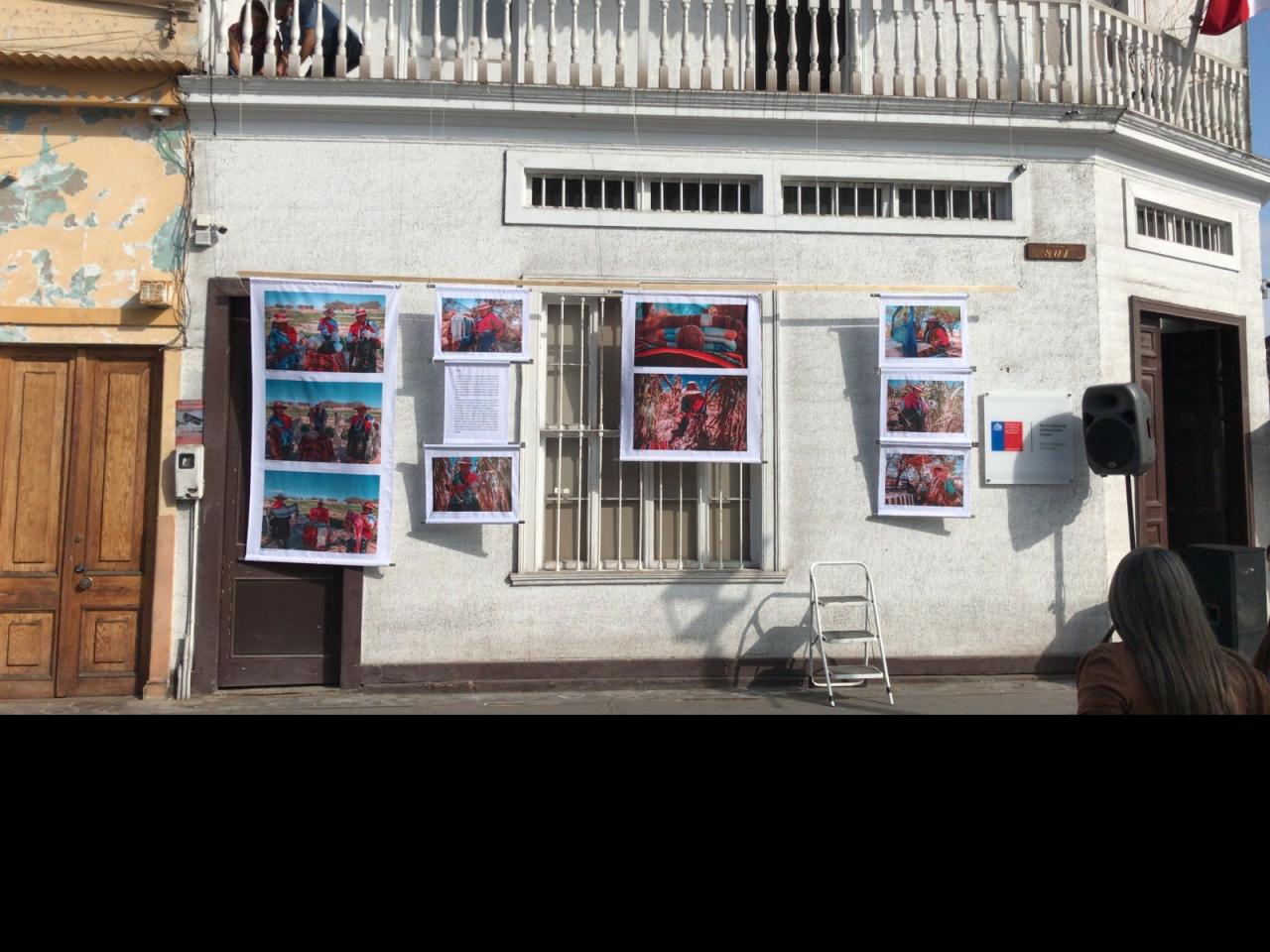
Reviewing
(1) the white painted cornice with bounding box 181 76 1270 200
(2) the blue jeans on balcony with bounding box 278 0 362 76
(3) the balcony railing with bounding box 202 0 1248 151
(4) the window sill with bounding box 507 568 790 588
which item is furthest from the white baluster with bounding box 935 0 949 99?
(2) the blue jeans on balcony with bounding box 278 0 362 76

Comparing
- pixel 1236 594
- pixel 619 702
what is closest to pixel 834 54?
pixel 1236 594

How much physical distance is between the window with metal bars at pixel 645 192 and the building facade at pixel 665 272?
26 millimetres

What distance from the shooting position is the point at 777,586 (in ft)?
24.8

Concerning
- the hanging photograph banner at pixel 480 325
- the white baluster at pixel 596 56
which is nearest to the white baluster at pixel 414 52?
the white baluster at pixel 596 56

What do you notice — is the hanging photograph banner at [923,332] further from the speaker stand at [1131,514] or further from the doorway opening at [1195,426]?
the doorway opening at [1195,426]

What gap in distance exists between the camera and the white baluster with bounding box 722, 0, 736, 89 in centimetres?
777

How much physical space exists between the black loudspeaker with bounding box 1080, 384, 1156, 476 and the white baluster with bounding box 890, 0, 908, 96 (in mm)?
3174

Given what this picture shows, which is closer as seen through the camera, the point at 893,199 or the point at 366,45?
the point at 366,45

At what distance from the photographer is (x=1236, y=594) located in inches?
284

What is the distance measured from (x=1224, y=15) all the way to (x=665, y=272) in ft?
19.8

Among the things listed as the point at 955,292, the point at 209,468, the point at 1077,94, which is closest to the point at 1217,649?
the point at 955,292

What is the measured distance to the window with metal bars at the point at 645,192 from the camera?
773cm

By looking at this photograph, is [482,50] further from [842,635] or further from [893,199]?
[842,635]

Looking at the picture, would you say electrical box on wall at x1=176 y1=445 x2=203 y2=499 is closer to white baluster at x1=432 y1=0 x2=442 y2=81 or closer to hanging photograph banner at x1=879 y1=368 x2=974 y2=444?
white baluster at x1=432 y1=0 x2=442 y2=81
